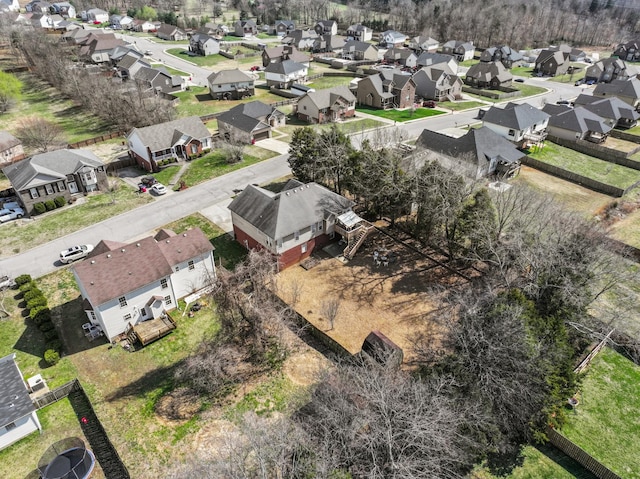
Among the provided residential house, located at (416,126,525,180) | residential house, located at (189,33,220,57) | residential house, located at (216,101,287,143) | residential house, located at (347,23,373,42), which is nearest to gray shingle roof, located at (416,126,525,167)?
residential house, located at (416,126,525,180)

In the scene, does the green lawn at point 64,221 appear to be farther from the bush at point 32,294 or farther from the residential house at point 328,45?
the residential house at point 328,45

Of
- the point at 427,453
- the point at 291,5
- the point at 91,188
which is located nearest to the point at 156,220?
the point at 91,188

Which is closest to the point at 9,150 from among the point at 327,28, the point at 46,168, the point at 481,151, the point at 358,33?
the point at 46,168

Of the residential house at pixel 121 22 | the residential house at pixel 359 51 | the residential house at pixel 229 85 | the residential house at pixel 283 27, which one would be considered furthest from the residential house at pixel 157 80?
the residential house at pixel 121 22

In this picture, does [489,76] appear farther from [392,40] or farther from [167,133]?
[167,133]

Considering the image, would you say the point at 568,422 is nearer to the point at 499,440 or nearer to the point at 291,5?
the point at 499,440

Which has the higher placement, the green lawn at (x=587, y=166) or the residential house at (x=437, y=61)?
the residential house at (x=437, y=61)
